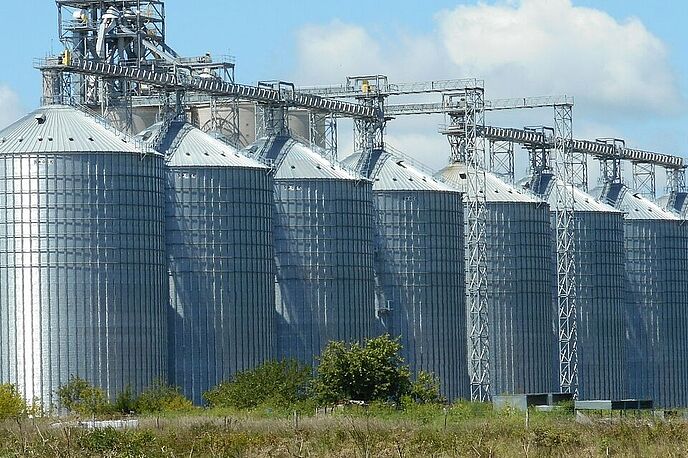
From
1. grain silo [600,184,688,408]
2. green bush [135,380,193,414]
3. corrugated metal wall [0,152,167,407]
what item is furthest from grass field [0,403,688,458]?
grain silo [600,184,688,408]

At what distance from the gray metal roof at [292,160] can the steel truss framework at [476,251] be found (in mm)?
11099

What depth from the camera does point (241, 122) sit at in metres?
128

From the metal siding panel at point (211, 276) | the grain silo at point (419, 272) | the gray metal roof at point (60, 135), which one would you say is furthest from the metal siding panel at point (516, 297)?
the gray metal roof at point (60, 135)

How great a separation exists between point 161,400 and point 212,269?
36.3 feet

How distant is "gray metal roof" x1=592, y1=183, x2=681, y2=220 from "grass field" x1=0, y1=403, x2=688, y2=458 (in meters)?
66.1

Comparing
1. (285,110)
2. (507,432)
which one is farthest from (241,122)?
(507,432)

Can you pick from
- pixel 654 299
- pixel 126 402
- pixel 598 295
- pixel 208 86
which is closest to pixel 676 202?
pixel 654 299

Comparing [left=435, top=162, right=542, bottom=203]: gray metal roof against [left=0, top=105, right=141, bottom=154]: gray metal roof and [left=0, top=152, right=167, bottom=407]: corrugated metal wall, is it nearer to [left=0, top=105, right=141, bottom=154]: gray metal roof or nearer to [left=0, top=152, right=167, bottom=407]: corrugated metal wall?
[left=0, top=105, right=141, bottom=154]: gray metal roof

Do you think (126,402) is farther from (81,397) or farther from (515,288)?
(515,288)

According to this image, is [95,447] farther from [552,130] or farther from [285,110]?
[552,130]

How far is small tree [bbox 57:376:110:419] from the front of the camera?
318ft

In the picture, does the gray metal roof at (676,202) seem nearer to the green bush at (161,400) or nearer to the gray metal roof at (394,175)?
the gray metal roof at (394,175)

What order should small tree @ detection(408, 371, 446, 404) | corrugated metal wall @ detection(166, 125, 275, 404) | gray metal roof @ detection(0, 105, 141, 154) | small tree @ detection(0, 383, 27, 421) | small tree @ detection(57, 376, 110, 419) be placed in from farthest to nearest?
corrugated metal wall @ detection(166, 125, 275, 404) → small tree @ detection(408, 371, 446, 404) → gray metal roof @ detection(0, 105, 141, 154) → small tree @ detection(57, 376, 110, 419) → small tree @ detection(0, 383, 27, 421)

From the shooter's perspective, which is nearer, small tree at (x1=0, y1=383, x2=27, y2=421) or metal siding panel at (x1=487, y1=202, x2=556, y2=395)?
small tree at (x1=0, y1=383, x2=27, y2=421)
